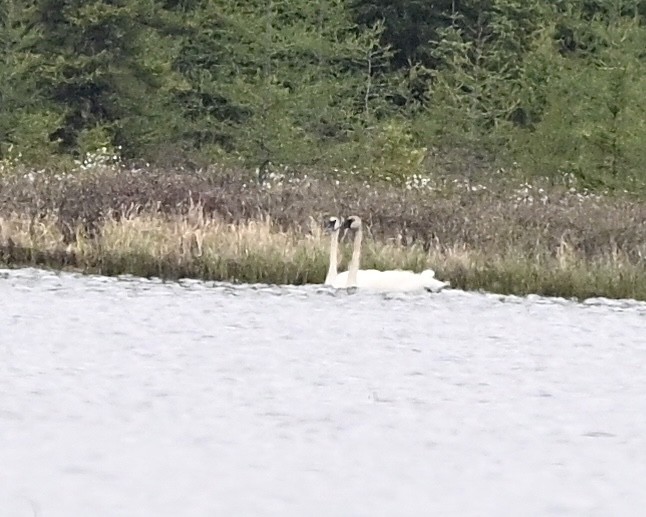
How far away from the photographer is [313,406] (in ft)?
28.9

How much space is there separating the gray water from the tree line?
13.7 meters

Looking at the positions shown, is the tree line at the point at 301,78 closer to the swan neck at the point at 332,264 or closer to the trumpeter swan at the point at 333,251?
the trumpeter swan at the point at 333,251

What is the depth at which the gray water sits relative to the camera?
6770mm

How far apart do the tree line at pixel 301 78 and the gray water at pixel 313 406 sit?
13.7 metres

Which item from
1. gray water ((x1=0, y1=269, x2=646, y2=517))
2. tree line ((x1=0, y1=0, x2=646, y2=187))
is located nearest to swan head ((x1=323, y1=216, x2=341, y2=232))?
gray water ((x1=0, y1=269, x2=646, y2=517))

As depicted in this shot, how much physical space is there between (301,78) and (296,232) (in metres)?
17.7

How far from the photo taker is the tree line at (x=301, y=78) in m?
30.3

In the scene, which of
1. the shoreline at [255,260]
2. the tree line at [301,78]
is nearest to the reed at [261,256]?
the shoreline at [255,260]

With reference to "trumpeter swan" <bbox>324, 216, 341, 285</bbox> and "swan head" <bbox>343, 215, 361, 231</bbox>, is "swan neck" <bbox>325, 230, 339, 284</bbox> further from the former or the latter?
"swan head" <bbox>343, 215, 361, 231</bbox>

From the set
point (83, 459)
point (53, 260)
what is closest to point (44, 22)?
point (53, 260)

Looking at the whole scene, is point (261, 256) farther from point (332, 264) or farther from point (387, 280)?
point (387, 280)

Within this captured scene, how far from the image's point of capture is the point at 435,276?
1574cm

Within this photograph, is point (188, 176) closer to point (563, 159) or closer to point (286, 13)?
point (563, 159)

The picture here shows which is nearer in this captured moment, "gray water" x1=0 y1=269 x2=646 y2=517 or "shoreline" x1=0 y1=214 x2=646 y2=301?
"gray water" x1=0 y1=269 x2=646 y2=517
